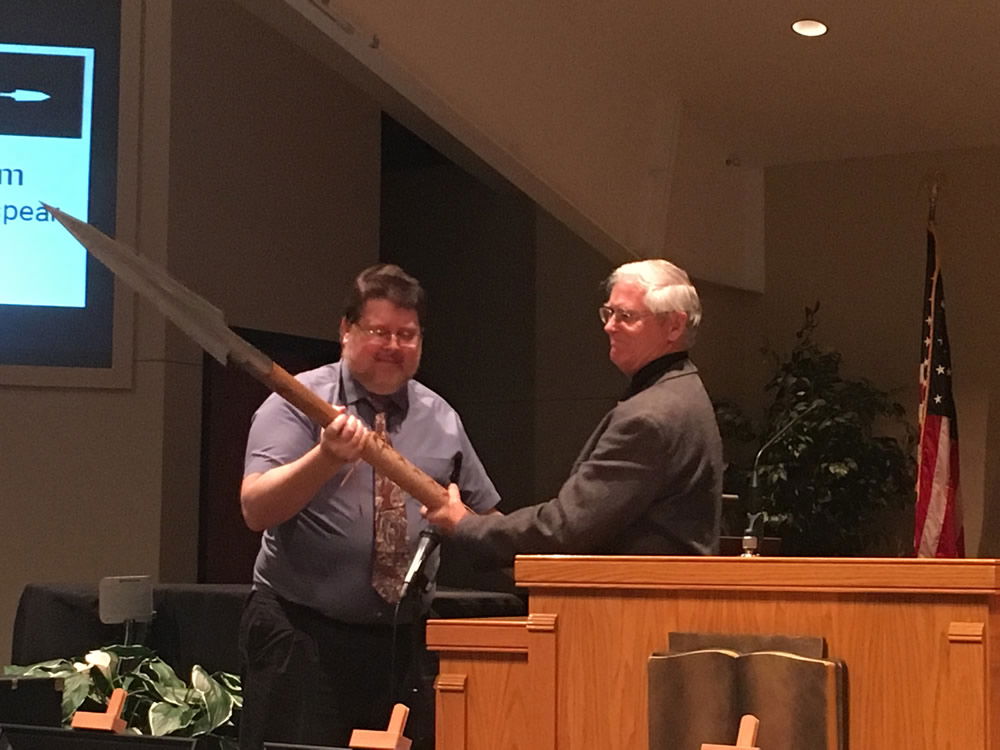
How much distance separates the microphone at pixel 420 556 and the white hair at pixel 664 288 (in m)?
0.57

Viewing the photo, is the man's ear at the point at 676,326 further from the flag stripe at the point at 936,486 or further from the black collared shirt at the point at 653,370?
the flag stripe at the point at 936,486

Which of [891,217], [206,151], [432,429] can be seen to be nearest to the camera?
[432,429]

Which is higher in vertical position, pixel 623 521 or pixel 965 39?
pixel 965 39

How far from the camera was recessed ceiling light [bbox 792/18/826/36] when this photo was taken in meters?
5.43

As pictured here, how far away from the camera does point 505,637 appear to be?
2152 mm

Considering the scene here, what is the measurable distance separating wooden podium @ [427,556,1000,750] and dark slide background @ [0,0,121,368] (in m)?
4.16

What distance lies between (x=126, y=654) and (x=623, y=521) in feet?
6.07

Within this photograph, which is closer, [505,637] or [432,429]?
[505,637]

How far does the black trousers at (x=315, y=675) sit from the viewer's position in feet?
7.97

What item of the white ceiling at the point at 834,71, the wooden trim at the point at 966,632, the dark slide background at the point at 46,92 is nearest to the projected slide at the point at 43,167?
the dark slide background at the point at 46,92

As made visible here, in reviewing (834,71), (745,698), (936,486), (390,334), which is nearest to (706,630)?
(745,698)

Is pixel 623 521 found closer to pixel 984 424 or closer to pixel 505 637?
pixel 505 637

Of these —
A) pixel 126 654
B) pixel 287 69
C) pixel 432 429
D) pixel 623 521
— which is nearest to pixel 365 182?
pixel 287 69

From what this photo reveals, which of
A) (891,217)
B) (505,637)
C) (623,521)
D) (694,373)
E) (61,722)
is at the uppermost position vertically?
(891,217)
